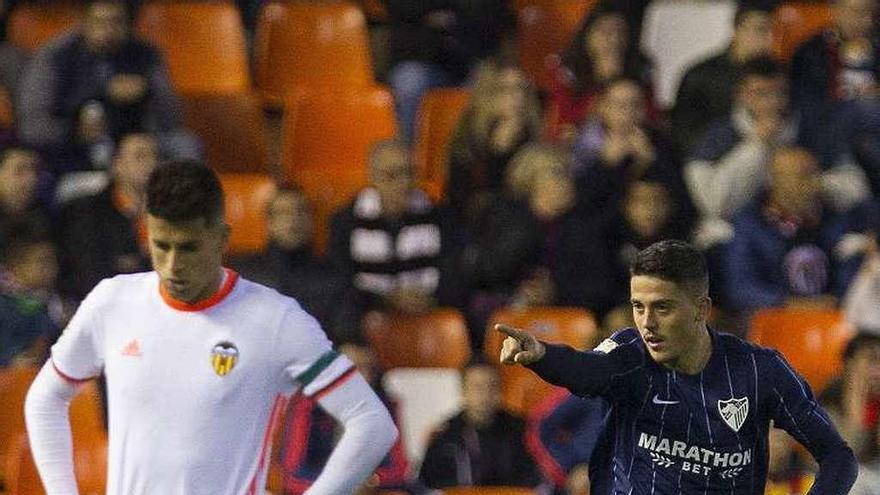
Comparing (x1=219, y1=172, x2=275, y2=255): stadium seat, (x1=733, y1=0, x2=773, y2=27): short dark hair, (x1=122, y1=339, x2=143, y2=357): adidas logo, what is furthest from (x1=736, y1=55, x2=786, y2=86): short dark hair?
(x1=122, y1=339, x2=143, y2=357): adidas logo

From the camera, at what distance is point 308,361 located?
5.69 metres

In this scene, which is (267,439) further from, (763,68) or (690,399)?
(763,68)

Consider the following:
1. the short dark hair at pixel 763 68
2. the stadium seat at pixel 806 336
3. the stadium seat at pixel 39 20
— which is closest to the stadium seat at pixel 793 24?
the short dark hair at pixel 763 68

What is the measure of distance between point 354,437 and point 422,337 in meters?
5.06

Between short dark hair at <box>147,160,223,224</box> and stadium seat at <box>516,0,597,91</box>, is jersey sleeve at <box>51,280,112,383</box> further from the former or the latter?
stadium seat at <box>516,0,597,91</box>

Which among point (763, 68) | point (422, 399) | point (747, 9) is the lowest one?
point (422, 399)

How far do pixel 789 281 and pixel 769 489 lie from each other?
203cm

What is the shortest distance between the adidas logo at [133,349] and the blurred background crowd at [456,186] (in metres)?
3.37

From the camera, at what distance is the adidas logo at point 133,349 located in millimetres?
5656

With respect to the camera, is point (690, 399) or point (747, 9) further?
point (747, 9)

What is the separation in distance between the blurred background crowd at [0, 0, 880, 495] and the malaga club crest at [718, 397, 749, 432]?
133 inches

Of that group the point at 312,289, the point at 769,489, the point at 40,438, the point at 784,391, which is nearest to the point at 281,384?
the point at 40,438

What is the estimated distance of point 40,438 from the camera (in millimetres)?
5820

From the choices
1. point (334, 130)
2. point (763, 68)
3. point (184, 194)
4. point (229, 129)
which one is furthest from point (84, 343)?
point (334, 130)
